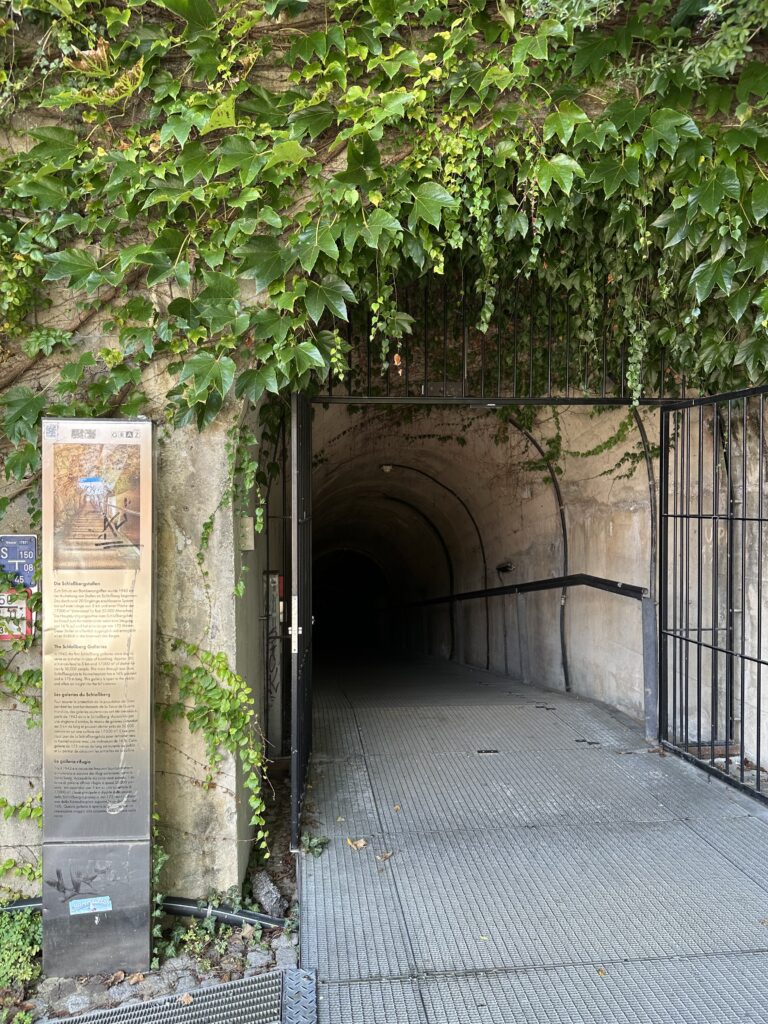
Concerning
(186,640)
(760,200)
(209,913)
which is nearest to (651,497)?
(760,200)

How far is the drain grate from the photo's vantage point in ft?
8.09

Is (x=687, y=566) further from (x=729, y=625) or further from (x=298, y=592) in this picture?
(x=298, y=592)

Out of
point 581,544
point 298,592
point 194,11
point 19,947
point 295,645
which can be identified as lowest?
point 19,947

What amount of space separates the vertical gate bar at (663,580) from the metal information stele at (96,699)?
3455 millimetres

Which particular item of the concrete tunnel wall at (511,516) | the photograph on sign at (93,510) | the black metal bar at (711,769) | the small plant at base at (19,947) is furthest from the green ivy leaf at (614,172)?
the small plant at base at (19,947)

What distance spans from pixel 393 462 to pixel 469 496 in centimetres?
114

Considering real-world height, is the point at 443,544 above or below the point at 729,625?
above

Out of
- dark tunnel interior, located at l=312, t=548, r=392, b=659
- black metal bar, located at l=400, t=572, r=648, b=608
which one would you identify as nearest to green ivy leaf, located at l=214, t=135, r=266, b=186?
black metal bar, located at l=400, t=572, r=648, b=608

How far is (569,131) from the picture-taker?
2939 mm

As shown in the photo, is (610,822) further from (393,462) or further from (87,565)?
Answer: (393,462)

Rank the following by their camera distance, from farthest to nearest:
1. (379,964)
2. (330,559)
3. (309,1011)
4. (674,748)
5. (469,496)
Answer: (330,559), (469,496), (674,748), (379,964), (309,1011)

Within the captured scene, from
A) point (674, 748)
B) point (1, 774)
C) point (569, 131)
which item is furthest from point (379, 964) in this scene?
point (569, 131)

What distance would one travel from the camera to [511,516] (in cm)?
850

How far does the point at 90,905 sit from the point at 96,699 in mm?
833
